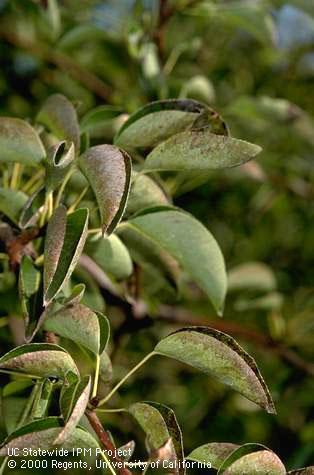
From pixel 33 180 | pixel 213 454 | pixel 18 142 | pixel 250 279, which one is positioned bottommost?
pixel 250 279

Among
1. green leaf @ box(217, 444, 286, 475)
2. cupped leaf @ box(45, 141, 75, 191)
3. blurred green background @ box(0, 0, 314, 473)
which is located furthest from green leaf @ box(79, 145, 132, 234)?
blurred green background @ box(0, 0, 314, 473)

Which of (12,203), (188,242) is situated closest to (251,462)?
(188,242)

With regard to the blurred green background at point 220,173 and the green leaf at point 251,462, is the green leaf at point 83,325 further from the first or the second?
the blurred green background at point 220,173

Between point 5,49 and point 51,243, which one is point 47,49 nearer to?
point 5,49

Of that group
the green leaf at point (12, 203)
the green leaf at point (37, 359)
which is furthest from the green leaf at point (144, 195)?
the green leaf at point (37, 359)

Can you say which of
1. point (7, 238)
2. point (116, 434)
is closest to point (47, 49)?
point (116, 434)

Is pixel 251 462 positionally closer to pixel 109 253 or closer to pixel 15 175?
pixel 109 253

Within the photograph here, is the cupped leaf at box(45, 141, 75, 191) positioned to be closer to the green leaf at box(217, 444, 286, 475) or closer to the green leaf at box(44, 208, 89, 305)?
the green leaf at box(44, 208, 89, 305)
